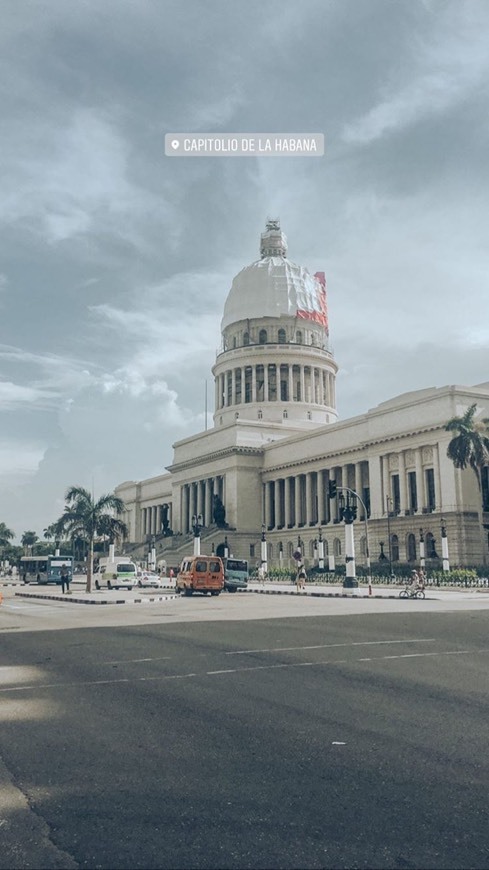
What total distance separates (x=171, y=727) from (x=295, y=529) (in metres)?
78.0

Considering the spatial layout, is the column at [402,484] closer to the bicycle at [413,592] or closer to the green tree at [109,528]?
the green tree at [109,528]

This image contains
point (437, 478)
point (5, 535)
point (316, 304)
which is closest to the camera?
point (437, 478)

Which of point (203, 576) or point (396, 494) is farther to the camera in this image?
point (396, 494)

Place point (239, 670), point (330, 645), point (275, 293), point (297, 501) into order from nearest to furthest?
point (239, 670), point (330, 645), point (297, 501), point (275, 293)

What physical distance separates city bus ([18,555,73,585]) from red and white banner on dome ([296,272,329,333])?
171 feet

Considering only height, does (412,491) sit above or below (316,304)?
below

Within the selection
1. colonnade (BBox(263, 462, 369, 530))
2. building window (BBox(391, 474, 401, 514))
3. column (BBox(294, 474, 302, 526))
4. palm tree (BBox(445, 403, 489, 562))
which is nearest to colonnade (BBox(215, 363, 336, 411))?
colonnade (BBox(263, 462, 369, 530))

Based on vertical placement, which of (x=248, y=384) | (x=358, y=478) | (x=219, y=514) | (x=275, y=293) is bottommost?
(x=219, y=514)

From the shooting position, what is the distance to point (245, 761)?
6.43 m

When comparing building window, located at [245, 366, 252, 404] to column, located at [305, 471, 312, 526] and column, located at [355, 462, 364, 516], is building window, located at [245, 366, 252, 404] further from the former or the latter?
column, located at [355, 462, 364, 516]

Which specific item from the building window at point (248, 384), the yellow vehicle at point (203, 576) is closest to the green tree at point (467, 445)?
the yellow vehicle at point (203, 576)

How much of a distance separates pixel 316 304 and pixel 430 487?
45864 mm

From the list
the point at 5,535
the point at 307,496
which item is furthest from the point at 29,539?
the point at 307,496

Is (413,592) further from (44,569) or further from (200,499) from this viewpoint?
(200,499)
